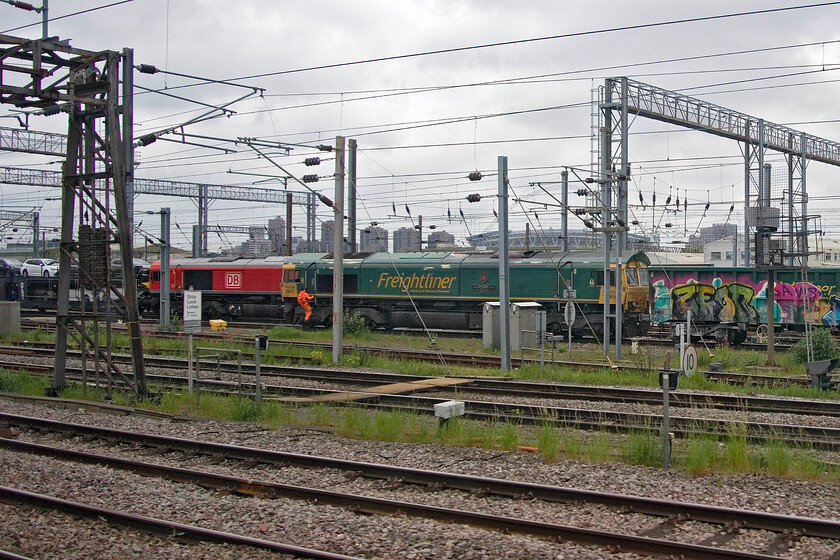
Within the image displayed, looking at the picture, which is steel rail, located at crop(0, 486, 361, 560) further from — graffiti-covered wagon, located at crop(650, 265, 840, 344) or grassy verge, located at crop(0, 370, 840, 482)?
graffiti-covered wagon, located at crop(650, 265, 840, 344)

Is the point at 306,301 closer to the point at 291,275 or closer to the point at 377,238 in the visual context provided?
the point at 291,275

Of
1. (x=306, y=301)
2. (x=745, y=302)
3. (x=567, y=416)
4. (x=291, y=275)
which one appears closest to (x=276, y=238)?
(x=291, y=275)

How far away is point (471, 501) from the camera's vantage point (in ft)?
30.1

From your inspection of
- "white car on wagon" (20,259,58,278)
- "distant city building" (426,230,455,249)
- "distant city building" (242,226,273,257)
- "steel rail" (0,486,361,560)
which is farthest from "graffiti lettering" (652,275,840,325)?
"white car on wagon" (20,259,58,278)

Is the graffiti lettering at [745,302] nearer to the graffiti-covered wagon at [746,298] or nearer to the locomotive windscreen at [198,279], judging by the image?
the graffiti-covered wagon at [746,298]

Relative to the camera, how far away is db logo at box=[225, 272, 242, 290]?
38969 millimetres

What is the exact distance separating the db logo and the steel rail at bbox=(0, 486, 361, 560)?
2975 centimetres

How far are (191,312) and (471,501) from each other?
10.2 m

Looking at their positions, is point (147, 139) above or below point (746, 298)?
above

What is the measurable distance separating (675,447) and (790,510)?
10.2 ft

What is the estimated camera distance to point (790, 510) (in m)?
8.59

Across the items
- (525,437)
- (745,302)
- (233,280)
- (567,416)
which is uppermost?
(233,280)

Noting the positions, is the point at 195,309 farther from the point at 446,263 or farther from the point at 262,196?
the point at 262,196

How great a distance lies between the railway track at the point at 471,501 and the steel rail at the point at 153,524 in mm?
14
